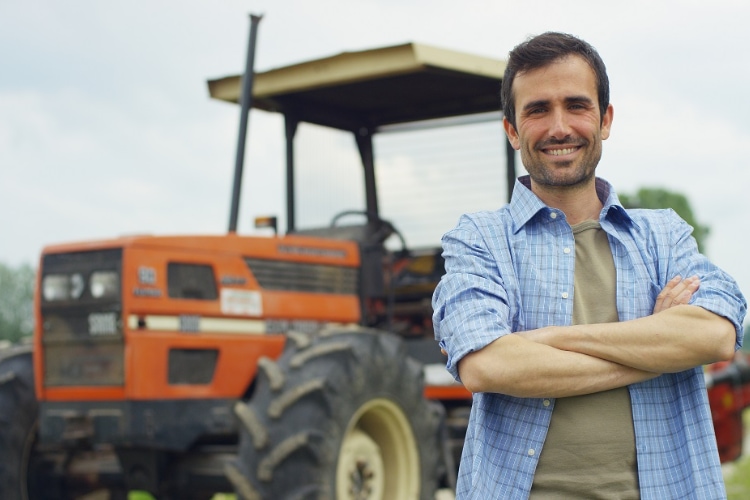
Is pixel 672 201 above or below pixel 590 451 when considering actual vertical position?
above

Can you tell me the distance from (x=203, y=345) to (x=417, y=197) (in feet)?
7.04

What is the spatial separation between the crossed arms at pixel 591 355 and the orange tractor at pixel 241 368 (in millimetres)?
3059

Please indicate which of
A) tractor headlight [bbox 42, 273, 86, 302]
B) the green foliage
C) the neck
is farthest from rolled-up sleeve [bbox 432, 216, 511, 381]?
the green foliage

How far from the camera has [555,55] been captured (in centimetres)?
260

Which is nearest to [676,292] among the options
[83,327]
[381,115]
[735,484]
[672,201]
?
[83,327]

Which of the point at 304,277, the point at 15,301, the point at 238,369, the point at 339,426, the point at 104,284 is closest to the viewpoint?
the point at 339,426

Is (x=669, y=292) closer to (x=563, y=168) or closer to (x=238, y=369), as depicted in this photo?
(x=563, y=168)

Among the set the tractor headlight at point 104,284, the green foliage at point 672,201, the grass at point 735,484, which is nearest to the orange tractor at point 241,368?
the tractor headlight at point 104,284

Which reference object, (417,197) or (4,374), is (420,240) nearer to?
(417,197)

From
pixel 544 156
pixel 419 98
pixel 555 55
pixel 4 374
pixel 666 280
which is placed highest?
pixel 419 98

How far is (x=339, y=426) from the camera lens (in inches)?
220

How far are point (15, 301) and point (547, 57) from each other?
56.6 metres

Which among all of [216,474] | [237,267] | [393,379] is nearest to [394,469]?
[393,379]

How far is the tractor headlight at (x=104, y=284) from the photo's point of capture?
Answer: 230 inches
